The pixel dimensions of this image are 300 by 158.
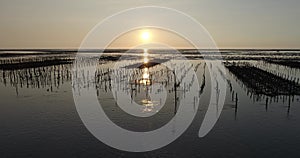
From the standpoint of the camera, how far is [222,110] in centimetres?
1803

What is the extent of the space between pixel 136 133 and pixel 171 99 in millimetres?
7301

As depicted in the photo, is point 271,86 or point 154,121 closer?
point 154,121

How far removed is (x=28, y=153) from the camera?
11.7 metres

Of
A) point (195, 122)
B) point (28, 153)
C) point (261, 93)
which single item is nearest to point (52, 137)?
point (28, 153)

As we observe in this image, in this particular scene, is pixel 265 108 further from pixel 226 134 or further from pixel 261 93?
pixel 226 134

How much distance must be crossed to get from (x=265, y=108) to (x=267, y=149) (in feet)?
22.1

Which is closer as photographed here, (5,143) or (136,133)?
(5,143)

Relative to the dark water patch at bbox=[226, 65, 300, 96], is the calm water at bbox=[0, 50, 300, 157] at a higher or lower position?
lower

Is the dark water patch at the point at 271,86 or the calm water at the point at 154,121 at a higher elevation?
the dark water patch at the point at 271,86

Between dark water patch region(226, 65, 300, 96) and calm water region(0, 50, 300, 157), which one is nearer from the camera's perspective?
calm water region(0, 50, 300, 157)

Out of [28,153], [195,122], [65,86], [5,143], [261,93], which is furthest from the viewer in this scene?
[65,86]

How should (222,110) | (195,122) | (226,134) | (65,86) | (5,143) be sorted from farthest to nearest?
(65,86), (222,110), (195,122), (226,134), (5,143)

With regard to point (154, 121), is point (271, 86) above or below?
above

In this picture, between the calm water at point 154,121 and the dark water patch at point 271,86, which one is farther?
the dark water patch at point 271,86
